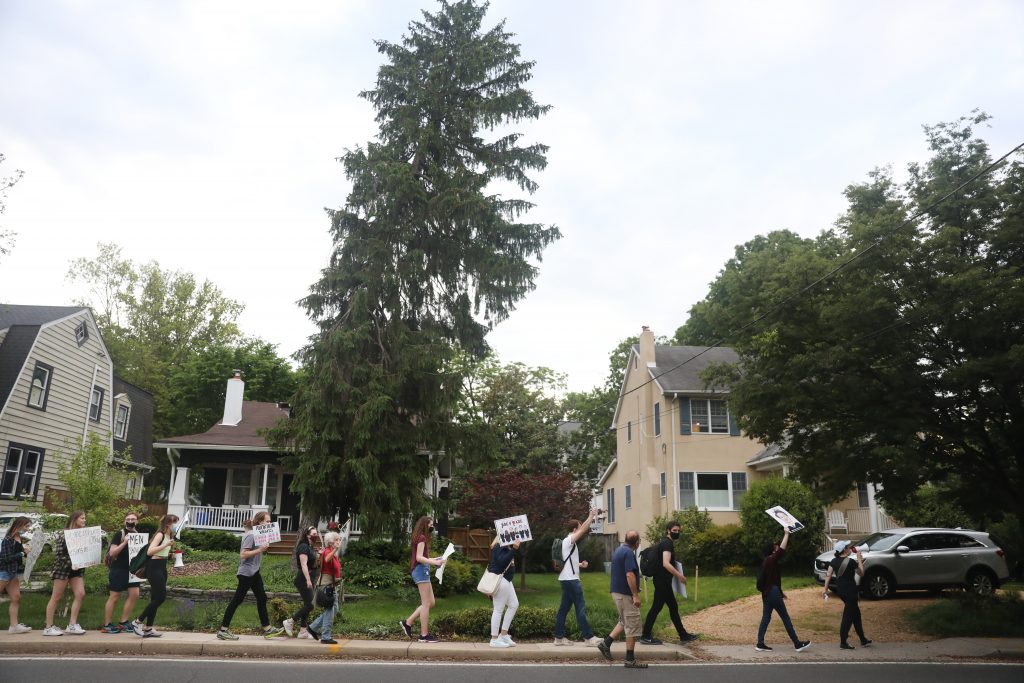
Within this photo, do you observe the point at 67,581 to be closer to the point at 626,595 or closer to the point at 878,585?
the point at 626,595

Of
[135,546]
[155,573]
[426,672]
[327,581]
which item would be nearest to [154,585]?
[155,573]

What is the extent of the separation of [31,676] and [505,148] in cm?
1696

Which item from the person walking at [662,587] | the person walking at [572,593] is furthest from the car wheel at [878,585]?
the person walking at [572,593]

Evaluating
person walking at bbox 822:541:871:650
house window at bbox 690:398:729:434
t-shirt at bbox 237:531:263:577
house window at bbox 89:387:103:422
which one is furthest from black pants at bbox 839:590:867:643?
house window at bbox 89:387:103:422

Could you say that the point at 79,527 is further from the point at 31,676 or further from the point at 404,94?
the point at 404,94

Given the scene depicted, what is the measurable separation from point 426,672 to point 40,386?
23.2 metres

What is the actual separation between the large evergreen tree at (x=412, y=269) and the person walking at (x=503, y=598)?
695 cm

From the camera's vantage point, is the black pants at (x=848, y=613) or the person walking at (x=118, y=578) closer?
the person walking at (x=118, y=578)

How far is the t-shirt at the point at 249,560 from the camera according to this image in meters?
11.5

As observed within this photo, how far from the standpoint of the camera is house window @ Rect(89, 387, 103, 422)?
30.2 metres

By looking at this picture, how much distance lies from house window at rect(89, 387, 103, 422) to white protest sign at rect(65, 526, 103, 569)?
20.9m

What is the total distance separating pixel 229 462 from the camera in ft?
88.9

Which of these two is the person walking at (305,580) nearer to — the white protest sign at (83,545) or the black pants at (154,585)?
the black pants at (154,585)

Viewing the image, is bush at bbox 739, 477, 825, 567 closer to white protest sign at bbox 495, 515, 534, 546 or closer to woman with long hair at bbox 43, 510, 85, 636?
white protest sign at bbox 495, 515, 534, 546
